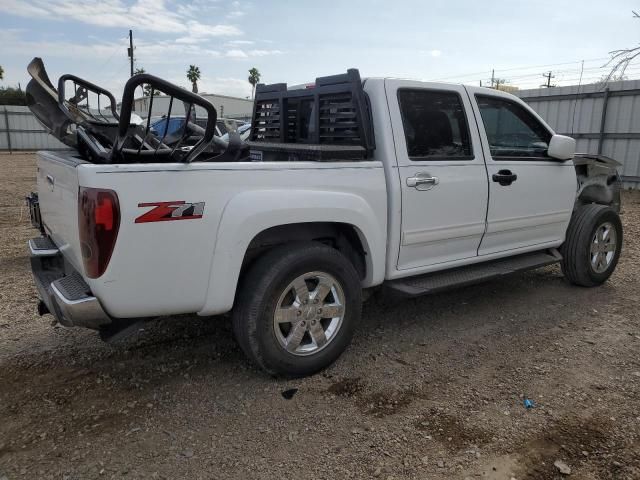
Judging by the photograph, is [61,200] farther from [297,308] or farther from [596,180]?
[596,180]

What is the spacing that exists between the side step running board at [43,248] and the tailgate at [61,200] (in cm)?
5

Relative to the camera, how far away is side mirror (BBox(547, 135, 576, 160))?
4.58 metres

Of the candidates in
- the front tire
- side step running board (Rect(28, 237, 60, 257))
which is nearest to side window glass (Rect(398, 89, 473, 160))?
the front tire

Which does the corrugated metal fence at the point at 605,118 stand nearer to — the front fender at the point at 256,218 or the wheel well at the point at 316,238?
the wheel well at the point at 316,238

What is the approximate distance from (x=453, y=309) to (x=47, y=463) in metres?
3.39

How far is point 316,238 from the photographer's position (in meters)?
3.56

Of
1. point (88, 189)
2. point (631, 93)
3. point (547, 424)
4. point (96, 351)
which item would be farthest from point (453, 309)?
point (631, 93)

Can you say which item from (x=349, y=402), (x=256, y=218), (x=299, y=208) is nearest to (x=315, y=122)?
(x=299, y=208)

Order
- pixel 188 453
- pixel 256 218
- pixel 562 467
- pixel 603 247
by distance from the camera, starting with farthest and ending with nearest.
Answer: pixel 603 247 → pixel 256 218 → pixel 188 453 → pixel 562 467

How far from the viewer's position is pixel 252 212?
2994 millimetres

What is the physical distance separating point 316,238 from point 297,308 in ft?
1.69

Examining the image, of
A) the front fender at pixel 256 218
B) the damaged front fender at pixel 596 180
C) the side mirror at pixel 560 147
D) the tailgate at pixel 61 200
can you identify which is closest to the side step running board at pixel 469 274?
the front fender at pixel 256 218

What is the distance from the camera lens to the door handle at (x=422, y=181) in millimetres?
3693

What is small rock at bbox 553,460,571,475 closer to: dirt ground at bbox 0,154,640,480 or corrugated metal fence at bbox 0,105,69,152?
dirt ground at bbox 0,154,640,480
